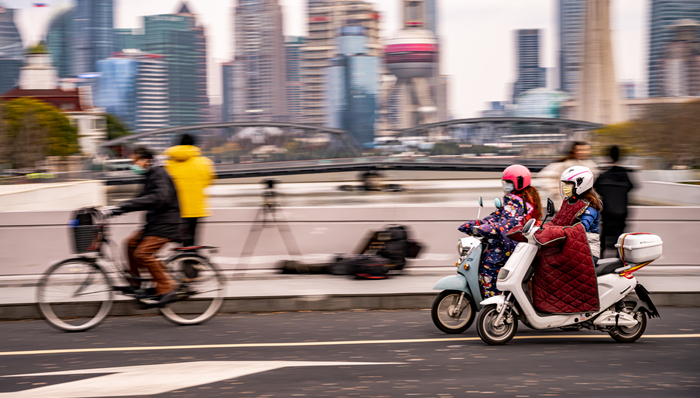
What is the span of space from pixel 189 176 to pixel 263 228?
6.51ft

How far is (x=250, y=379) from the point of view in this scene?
4863 millimetres

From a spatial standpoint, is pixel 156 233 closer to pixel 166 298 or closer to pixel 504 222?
pixel 166 298

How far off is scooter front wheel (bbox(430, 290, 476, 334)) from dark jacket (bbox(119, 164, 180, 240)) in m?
2.59

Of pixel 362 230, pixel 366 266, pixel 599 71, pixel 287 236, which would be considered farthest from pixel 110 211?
pixel 599 71

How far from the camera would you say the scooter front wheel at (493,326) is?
582 centimetres

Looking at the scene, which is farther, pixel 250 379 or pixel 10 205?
pixel 10 205

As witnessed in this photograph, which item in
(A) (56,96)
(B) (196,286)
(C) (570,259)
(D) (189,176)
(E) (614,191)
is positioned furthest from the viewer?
(A) (56,96)

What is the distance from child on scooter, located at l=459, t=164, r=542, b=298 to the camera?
20.1ft

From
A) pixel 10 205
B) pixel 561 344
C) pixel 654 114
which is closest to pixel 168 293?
pixel 561 344

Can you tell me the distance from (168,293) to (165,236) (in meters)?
0.54

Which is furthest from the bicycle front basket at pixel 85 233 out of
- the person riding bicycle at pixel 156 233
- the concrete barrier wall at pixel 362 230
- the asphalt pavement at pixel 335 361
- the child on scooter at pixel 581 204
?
the child on scooter at pixel 581 204

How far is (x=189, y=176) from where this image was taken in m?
7.80

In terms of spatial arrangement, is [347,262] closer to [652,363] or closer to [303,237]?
[303,237]

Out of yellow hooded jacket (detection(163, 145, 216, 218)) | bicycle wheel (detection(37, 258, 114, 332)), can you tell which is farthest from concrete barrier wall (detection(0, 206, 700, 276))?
bicycle wheel (detection(37, 258, 114, 332))
